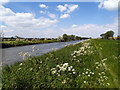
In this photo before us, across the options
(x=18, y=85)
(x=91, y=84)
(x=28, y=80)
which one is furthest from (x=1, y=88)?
(x=91, y=84)

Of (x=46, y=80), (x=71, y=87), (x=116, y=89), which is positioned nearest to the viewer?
(x=116, y=89)

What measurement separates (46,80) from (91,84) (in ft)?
8.00

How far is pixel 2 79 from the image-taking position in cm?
601

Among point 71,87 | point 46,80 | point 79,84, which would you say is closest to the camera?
point 71,87

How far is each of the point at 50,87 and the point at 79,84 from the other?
4.98 feet

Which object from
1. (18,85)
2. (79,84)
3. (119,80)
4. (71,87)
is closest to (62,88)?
(71,87)

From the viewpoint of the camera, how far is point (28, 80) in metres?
5.51

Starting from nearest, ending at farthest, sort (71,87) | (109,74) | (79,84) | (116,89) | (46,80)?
1. (116,89)
2. (71,87)
3. (79,84)
4. (46,80)
5. (109,74)

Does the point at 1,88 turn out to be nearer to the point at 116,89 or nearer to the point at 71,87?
the point at 71,87

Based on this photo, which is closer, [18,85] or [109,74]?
[18,85]

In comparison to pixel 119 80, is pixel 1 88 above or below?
below

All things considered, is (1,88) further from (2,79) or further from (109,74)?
(109,74)

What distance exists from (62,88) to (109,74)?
3.25m

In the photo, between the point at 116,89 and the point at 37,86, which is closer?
the point at 116,89
